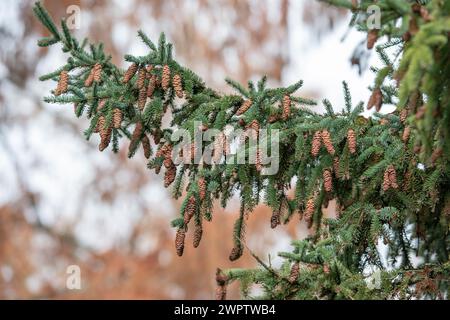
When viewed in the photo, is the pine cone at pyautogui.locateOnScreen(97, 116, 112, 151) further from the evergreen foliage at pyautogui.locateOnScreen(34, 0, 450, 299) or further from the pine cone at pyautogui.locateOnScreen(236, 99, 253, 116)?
the pine cone at pyautogui.locateOnScreen(236, 99, 253, 116)

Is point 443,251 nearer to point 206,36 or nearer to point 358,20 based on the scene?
point 358,20

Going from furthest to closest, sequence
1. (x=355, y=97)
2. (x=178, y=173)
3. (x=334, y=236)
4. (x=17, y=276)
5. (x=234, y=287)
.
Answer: (x=17, y=276) < (x=234, y=287) < (x=355, y=97) < (x=178, y=173) < (x=334, y=236)

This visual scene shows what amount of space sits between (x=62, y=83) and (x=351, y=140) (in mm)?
1203

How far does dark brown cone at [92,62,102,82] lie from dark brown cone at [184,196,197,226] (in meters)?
0.62

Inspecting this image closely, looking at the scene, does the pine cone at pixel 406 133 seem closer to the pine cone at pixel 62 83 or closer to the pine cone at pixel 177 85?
the pine cone at pixel 177 85

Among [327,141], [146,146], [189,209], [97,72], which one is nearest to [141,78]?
[97,72]

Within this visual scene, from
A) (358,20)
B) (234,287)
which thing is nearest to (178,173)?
(358,20)

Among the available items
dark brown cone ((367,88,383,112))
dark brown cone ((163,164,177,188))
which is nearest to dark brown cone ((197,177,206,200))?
dark brown cone ((163,164,177,188))

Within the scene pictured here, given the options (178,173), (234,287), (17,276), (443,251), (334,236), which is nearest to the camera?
(334,236)

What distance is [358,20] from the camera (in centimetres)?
262

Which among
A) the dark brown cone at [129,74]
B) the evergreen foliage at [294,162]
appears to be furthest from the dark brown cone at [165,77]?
the dark brown cone at [129,74]

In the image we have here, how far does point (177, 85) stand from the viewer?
3256mm

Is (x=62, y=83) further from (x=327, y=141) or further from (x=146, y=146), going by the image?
(x=327, y=141)

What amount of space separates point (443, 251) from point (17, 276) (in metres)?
5.23
